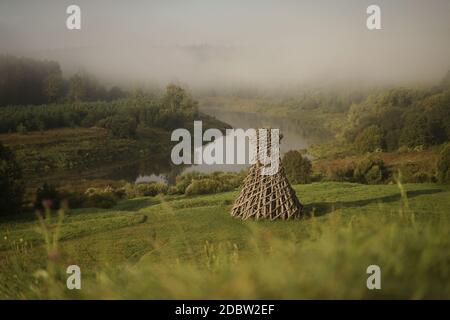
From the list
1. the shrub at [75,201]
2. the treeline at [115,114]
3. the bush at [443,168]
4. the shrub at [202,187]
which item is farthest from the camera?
the treeline at [115,114]

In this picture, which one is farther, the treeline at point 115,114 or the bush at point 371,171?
the treeline at point 115,114

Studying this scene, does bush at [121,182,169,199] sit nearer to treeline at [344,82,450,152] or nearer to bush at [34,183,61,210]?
bush at [34,183,61,210]

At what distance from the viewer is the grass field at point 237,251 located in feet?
11.0

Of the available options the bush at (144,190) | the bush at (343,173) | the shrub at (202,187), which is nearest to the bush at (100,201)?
the bush at (144,190)

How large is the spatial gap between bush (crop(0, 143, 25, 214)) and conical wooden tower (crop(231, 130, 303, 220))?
5.68 meters

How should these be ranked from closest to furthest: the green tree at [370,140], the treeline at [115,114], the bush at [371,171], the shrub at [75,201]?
the shrub at [75,201] → the bush at [371,171] → the green tree at [370,140] → the treeline at [115,114]

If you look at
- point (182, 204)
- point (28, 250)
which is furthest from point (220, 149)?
point (28, 250)

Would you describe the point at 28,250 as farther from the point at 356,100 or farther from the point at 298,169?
the point at 356,100

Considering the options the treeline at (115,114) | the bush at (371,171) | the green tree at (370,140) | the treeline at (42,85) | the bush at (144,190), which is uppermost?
the treeline at (42,85)

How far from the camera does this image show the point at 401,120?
699 inches

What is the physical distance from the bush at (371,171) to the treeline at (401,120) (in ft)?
5.36

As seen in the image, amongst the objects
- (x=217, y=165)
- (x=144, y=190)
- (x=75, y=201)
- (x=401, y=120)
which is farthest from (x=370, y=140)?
(x=75, y=201)

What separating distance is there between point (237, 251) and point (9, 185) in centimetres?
736

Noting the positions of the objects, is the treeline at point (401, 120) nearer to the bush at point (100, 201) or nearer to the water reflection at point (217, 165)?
the water reflection at point (217, 165)
